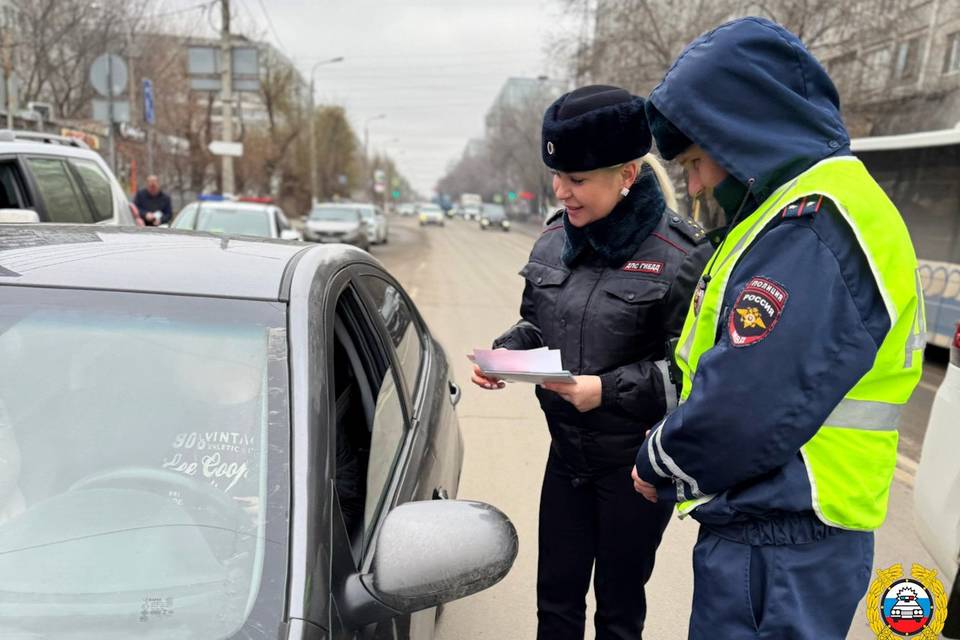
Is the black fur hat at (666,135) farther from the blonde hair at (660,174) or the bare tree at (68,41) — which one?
the bare tree at (68,41)

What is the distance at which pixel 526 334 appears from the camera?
2.35 m

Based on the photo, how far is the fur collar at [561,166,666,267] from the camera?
204cm

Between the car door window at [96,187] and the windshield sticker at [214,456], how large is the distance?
18.0 feet

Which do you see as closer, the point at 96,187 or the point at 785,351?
the point at 785,351

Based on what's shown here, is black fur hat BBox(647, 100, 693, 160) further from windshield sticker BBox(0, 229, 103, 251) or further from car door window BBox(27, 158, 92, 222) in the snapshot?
car door window BBox(27, 158, 92, 222)

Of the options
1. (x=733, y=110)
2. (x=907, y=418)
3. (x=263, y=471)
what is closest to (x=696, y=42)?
(x=733, y=110)

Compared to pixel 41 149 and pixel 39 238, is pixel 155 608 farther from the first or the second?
pixel 41 149

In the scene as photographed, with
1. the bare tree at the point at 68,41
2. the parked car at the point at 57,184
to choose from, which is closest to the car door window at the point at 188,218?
the parked car at the point at 57,184

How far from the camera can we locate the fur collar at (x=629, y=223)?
2037 mm

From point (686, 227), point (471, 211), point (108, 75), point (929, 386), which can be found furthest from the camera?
point (471, 211)

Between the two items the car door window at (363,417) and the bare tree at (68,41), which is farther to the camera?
the bare tree at (68,41)

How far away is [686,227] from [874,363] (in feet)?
3.04

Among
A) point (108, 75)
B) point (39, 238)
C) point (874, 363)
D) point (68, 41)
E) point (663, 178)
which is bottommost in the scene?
point (874, 363)

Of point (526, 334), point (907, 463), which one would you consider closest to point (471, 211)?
point (907, 463)
